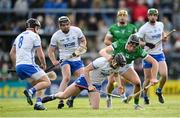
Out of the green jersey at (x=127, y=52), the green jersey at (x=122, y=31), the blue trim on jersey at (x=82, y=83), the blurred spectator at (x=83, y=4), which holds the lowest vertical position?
the blue trim on jersey at (x=82, y=83)

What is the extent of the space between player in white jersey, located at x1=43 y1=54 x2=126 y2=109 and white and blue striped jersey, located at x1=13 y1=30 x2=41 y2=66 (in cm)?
125

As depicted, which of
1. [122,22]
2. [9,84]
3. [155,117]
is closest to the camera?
[155,117]

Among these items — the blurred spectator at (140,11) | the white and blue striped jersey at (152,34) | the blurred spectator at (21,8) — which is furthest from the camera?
the blurred spectator at (21,8)

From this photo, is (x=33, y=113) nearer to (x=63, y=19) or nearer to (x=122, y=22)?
(x=63, y=19)

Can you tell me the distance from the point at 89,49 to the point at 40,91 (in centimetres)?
1276

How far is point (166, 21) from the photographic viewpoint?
32812 mm

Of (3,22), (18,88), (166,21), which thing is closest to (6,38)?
(3,22)

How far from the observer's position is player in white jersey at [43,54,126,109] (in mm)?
19031

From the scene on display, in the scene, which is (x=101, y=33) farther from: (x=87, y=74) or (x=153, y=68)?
(x=87, y=74)

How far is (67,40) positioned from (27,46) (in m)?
2.41

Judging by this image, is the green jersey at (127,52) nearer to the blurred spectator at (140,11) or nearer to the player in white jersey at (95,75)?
the player in white jersey at (95,75)

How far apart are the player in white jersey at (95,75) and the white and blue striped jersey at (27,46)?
1254mm

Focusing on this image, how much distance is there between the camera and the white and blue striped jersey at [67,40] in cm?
2272

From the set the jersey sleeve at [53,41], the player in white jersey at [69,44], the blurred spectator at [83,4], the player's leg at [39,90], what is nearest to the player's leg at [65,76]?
the player in white jersey at [69,44]
